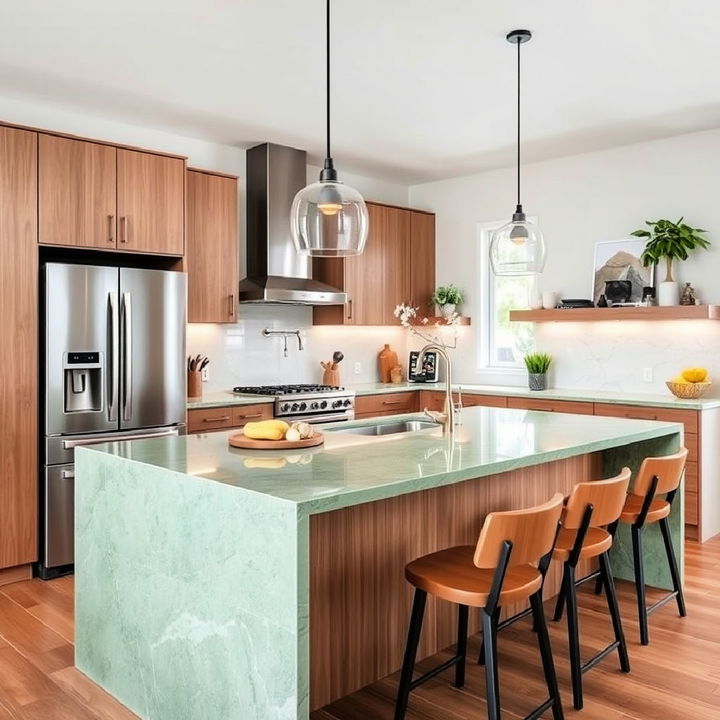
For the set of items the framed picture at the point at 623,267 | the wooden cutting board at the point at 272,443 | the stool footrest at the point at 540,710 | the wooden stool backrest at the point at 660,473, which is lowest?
the stool footrest at the point at 540,710

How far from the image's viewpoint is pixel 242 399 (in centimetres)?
508

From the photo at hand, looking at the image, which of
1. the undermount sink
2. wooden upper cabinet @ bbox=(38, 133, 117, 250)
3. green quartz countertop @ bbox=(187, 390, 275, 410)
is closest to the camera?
the undermount sink

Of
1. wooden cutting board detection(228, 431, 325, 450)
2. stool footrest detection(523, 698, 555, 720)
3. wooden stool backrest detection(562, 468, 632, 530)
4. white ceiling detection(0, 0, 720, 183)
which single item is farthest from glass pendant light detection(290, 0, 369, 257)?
stool footrest detection(523, 698, 555, 720)

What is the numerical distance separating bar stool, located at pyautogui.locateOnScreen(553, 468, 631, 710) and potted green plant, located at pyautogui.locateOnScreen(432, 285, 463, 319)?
3.84 meters

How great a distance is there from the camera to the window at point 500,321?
648 centimetres

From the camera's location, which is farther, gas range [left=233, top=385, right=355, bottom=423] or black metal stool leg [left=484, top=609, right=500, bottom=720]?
gas range [left=233, top=385, right=355, bottom=423]

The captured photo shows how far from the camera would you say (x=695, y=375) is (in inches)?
200

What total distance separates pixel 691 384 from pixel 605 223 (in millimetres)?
1478

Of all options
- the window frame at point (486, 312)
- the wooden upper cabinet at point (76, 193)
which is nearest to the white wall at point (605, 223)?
the window frame at point (486, 312)

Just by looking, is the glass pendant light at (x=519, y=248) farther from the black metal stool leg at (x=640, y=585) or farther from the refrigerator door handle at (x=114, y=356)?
the refrigerator door handle at (x=114, y=356)

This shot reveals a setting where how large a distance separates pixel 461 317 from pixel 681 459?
11.6 feet

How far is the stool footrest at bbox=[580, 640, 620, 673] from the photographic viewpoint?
9.23 feet

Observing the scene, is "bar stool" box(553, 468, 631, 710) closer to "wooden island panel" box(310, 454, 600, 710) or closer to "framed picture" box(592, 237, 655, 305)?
"wooden island panel" box(310, 454, 600, 710)

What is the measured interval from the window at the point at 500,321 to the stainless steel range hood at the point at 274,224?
163 centimetres
